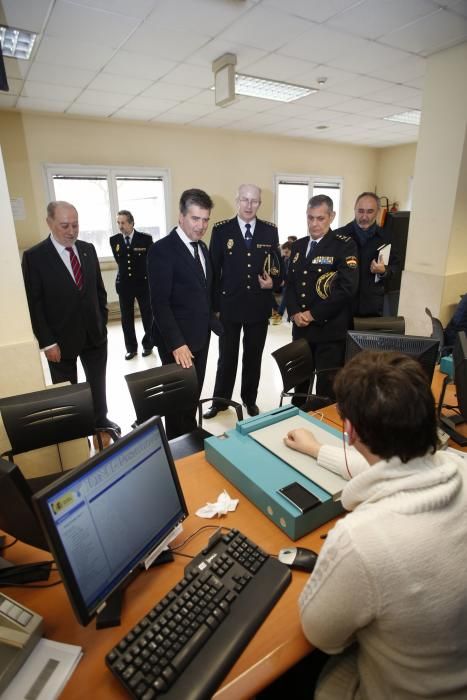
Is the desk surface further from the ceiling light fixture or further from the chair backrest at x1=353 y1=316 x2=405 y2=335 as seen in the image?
the ceiling light fixture

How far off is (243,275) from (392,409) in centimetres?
218

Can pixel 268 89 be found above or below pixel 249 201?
above

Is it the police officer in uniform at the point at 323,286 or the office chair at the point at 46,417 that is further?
the police officer in uniform at the point at 323,286

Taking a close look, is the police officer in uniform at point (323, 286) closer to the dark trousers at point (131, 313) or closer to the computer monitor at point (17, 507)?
the computer monitor at point (17, 507)

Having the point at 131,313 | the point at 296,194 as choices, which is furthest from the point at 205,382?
the point at 296,194

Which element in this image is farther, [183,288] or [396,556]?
[183,288]

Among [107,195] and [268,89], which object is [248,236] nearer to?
[268,89]

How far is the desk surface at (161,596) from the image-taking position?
2.63 feet

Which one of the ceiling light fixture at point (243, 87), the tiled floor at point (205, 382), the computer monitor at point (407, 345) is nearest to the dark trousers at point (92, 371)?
the tiled floor at point (205, 382)

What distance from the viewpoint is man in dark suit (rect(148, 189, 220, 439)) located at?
232 cm

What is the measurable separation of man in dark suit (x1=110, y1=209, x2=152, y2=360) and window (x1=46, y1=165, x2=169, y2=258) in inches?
55.8

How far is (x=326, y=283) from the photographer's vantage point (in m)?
2.72

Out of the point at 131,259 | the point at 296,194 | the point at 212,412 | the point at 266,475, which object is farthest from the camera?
the point at 296,194

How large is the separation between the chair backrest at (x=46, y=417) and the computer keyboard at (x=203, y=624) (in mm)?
955
